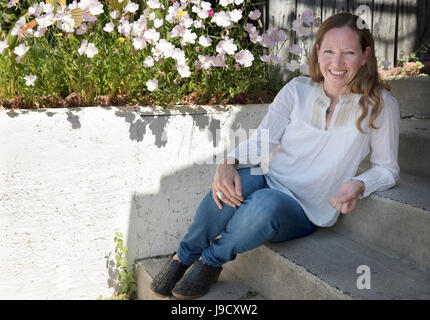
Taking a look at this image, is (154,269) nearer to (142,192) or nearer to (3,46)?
(142,192)

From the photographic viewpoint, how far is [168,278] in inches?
80.0

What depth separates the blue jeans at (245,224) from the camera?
181 centimetres

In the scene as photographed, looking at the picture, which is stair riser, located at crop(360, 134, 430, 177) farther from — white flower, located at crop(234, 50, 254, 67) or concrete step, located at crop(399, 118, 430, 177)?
white flower, located at crop(234, 50, 254, 67)

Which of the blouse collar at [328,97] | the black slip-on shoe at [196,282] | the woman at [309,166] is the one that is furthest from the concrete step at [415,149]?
the black slip-on shoe at [196,282]

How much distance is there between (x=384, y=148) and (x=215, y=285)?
95 cm

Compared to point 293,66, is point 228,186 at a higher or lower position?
lower

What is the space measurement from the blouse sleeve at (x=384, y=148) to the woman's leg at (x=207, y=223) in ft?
1.50

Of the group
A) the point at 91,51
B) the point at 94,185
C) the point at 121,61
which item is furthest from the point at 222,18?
the point at 94,185

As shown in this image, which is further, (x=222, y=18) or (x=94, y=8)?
(x=222, y=18)

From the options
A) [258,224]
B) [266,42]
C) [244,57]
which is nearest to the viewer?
[258,224]

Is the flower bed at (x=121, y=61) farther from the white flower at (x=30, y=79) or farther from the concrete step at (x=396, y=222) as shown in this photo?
the concrete step at (x=396, y=222)

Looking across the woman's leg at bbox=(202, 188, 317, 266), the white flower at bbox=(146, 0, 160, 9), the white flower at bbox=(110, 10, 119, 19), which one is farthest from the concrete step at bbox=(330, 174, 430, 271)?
the white flower at bbox=(110, 10, 119, 19)

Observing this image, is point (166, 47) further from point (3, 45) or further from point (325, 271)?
point (325, 271)

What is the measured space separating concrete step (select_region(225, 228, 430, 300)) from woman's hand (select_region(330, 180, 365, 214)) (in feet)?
0.65
